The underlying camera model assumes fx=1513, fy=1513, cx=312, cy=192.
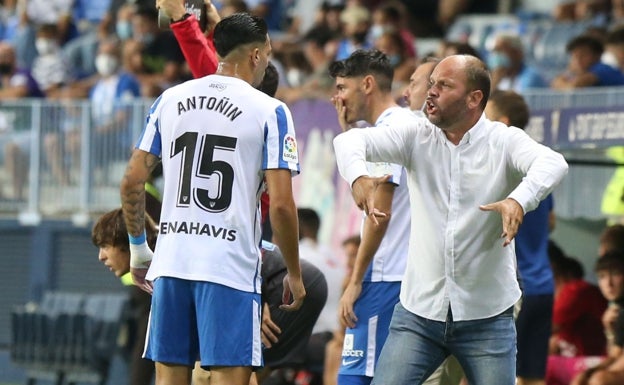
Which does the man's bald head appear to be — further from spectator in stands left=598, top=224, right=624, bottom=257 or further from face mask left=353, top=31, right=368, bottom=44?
face mask left=353, top=31, right=368, bottom=44

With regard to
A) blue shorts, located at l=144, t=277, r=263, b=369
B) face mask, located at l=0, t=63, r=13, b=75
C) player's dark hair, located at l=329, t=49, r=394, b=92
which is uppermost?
face mask, located at l=0, t=63, r=13, b=75

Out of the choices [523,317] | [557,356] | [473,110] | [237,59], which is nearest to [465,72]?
[473,110]

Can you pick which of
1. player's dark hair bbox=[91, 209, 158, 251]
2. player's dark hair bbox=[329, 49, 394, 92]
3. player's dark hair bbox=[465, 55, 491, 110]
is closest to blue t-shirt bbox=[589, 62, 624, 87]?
player's dark hair bbox=[329, 49, 394, 92]

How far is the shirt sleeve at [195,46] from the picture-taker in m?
Result: 8.35

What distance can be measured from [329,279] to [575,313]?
2.23m

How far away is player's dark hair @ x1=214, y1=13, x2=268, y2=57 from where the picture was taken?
7328mm

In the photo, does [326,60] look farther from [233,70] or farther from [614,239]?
[233,70]

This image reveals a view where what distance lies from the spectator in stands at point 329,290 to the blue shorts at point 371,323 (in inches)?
177

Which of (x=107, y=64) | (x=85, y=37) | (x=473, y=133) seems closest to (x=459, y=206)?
(x=473, y=133)

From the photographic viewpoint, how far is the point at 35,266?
58.1 ft

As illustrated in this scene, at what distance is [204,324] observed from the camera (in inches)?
277

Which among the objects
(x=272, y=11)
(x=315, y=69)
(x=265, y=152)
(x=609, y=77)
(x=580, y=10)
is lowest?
(x=265, y=152)

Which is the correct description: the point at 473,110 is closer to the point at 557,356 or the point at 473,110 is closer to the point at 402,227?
the point at 402,227

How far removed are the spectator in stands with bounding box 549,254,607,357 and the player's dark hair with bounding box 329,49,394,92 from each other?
4.10 meters
